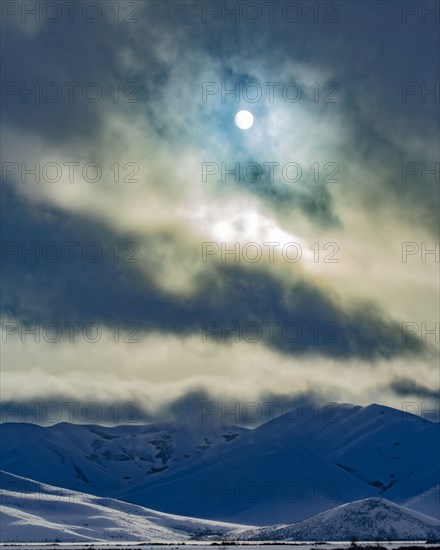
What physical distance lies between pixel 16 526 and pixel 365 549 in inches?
3615

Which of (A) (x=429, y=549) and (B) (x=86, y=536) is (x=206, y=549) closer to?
(A) (x=429, y=549)

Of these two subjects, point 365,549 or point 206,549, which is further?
point 206,549

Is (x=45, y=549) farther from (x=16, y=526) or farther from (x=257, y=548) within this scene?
(x=16, y=526)

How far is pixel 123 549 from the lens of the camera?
136 m

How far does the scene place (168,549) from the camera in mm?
139625

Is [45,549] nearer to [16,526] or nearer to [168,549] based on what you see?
[168,549]

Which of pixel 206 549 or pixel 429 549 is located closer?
pixel 429 549

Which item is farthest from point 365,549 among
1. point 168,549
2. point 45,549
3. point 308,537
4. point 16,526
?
point 16,526

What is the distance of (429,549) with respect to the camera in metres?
124

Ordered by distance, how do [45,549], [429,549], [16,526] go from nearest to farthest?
[429,549]
[45,549]
[16,526]

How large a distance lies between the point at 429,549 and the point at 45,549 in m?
50.6

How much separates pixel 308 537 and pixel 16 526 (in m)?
57.9

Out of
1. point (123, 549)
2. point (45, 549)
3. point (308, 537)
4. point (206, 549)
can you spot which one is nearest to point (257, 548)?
point (206, 549)

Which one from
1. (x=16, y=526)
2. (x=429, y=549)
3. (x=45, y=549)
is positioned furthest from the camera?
(x=16, y=526)
